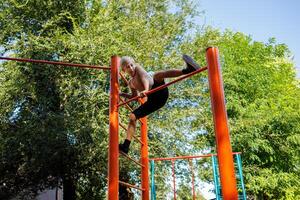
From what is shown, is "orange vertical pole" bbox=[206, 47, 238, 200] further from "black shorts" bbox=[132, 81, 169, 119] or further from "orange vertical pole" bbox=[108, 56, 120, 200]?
"orange vertical pole" bbox=[108, 56, 120, 200]

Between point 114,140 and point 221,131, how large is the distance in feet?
5.21

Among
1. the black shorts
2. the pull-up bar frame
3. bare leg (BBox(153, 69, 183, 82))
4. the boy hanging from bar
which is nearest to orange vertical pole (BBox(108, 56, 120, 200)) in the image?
the pull-up bar frame

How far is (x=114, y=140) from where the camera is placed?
14.6ft

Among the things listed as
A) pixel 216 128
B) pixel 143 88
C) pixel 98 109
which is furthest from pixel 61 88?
pixel 216 128

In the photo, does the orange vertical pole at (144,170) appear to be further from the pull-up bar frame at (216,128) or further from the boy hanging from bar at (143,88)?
the pull-up bar frame at (216,128)

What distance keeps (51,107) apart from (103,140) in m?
3.15

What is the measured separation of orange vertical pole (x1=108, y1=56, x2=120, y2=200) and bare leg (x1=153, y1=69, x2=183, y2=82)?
0.59m

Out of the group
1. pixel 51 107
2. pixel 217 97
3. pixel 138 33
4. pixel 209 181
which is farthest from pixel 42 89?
pixel 217 97

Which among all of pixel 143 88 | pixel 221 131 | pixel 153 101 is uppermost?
pixel 143 88

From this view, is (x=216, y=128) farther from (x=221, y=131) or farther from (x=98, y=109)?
(x=98, y=109)

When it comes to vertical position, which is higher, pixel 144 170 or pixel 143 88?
pixel 143 88

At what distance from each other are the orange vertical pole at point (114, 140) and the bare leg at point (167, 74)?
0.59 metres

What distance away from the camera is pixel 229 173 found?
3.16 meters

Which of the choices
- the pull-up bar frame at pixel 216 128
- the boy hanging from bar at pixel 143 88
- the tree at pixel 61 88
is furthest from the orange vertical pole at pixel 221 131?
the tree at pixel 61 88
